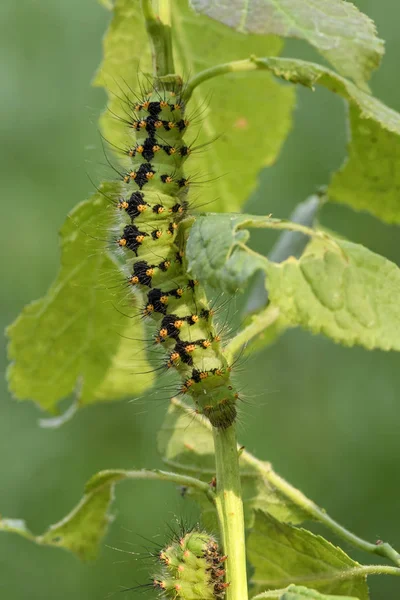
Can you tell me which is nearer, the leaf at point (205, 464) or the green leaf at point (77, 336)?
the leaf at point (205, 464)

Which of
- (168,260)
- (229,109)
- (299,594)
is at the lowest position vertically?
(299,594)

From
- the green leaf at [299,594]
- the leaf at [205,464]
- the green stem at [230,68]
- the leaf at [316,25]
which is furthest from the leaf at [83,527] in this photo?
the leaf at [316,25]

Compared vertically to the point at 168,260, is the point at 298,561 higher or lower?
lower

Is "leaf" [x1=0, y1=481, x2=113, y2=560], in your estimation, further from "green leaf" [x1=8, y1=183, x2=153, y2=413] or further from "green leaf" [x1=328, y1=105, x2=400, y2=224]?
"green leaf" [x1=328, y1=105, x2=400, y2=224]

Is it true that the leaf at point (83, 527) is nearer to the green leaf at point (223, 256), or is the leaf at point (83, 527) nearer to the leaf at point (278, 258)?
the leaf at point (278, 258)

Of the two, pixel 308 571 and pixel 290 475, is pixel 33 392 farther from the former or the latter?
pixel 290 475

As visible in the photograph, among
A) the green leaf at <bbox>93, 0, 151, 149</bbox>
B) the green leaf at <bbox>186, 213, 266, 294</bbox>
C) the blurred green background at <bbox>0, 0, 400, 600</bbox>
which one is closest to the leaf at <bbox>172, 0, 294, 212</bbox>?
the green leaf at <bbox>93, 0, 151, 149</bbox>

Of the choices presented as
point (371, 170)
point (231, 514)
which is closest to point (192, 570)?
point (231, 514)

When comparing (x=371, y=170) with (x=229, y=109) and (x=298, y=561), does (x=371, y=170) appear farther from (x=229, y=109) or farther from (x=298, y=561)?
(x=298, y=561)
